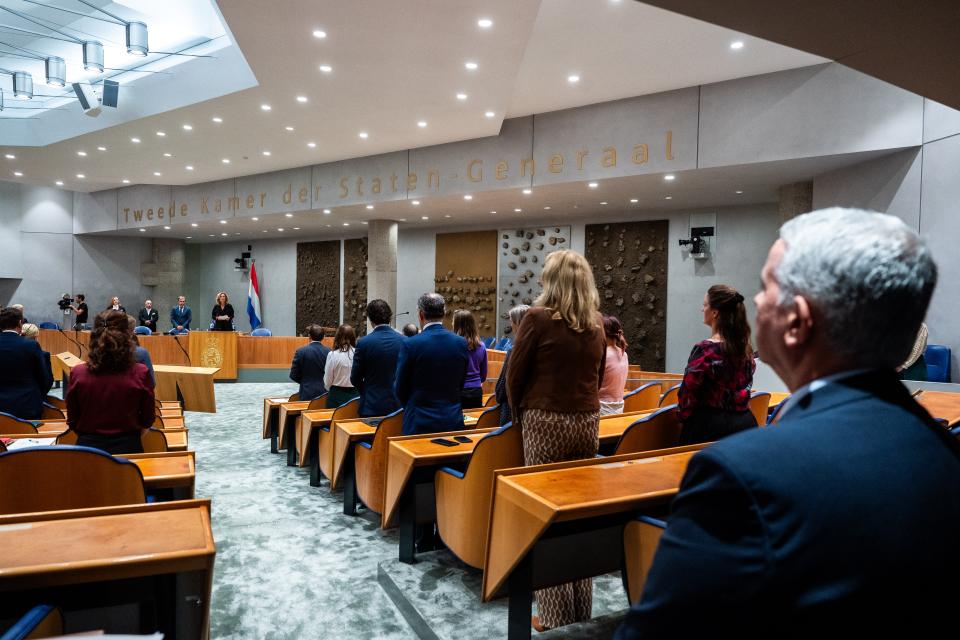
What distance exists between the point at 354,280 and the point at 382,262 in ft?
11.9

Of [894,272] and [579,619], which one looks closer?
[894,272]

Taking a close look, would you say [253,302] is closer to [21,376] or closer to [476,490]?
[21,376]

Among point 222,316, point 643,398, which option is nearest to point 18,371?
point 643,398

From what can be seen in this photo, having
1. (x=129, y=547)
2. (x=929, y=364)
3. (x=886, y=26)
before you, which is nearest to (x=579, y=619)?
(x=129, y=547)

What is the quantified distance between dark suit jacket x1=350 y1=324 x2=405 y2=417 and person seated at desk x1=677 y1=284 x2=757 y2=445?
7.65 ft

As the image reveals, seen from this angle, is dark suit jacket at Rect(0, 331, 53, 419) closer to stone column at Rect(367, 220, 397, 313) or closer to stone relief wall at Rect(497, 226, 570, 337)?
stone column at Rect(367, 220, 397, 313)

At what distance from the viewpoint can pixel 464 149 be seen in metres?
10.1

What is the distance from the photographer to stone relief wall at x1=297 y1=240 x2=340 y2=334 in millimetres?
16672

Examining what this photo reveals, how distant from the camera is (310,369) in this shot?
595 cm

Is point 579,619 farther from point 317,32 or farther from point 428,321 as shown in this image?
point 317,32

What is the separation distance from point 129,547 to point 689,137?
8.07 metres

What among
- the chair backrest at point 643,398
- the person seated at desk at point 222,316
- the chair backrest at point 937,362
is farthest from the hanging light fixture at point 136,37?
the chair backrest at point 937,362

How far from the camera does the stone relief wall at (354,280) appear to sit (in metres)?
15.9

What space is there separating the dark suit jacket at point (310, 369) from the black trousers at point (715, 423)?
4166 mm
